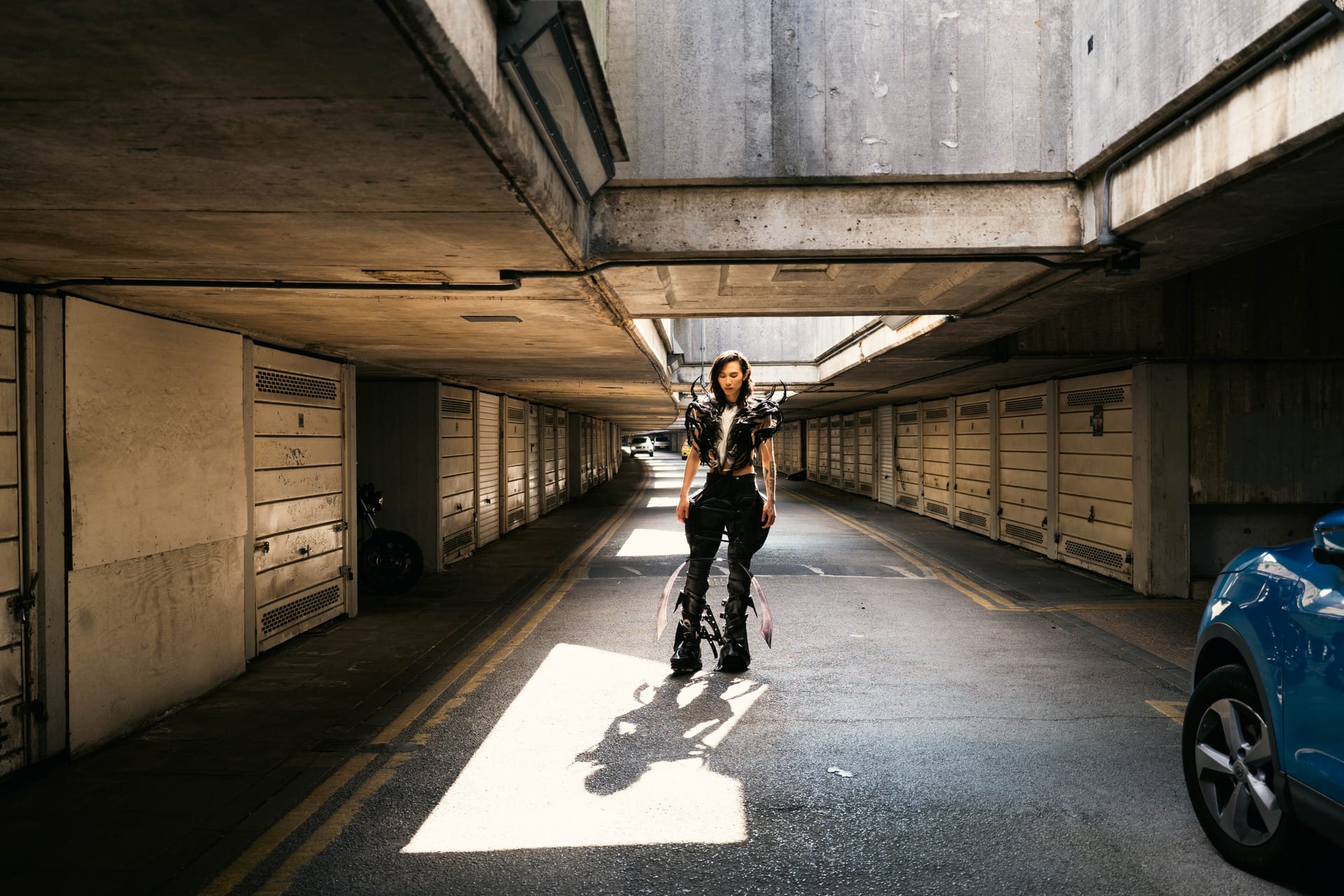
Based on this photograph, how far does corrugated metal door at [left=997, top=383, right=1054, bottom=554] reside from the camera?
12867mm

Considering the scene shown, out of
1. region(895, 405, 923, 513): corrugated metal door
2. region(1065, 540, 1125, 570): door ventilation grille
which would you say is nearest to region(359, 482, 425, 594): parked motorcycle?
region(1065, 540, 1125, 570): door ventilation grille

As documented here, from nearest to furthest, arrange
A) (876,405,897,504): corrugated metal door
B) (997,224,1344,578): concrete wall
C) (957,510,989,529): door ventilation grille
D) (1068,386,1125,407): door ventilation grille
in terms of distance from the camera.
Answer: (997,224,1344,578): concrete wall
(1068,386,1125,407): door ventilation grille
(957,510,989,529): door ventilation grille
(876,405,897,504): corrugated metal door

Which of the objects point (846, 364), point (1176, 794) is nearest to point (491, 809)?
point (1176, 794)

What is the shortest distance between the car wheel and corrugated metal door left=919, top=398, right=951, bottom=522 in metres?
14.8

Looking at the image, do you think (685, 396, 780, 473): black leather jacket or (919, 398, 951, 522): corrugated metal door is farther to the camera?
(919, 398, 951, 522): corrugated metal door

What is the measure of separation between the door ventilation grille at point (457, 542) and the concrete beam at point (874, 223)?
7980 mm

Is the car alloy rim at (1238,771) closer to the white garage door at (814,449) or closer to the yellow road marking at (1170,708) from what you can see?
the yellow road marking at (1170,708)

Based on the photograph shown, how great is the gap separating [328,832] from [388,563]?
6.60 metres

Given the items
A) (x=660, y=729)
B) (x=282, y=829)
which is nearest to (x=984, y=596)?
(x=660, y=729)

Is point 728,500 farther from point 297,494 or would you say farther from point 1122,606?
point 1122,606

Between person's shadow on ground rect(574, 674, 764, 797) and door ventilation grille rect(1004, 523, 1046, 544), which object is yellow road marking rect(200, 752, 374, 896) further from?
door ventilation grille rect(1004, 523, 1046, 544)

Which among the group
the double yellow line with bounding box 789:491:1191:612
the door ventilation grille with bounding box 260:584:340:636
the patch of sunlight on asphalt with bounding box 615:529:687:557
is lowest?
the double yellow line with bounding box 789:491:1191:612

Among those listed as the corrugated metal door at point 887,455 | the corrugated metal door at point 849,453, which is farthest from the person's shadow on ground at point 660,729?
the corrugated metal door at point 849,453

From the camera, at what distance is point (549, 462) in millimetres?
22562
